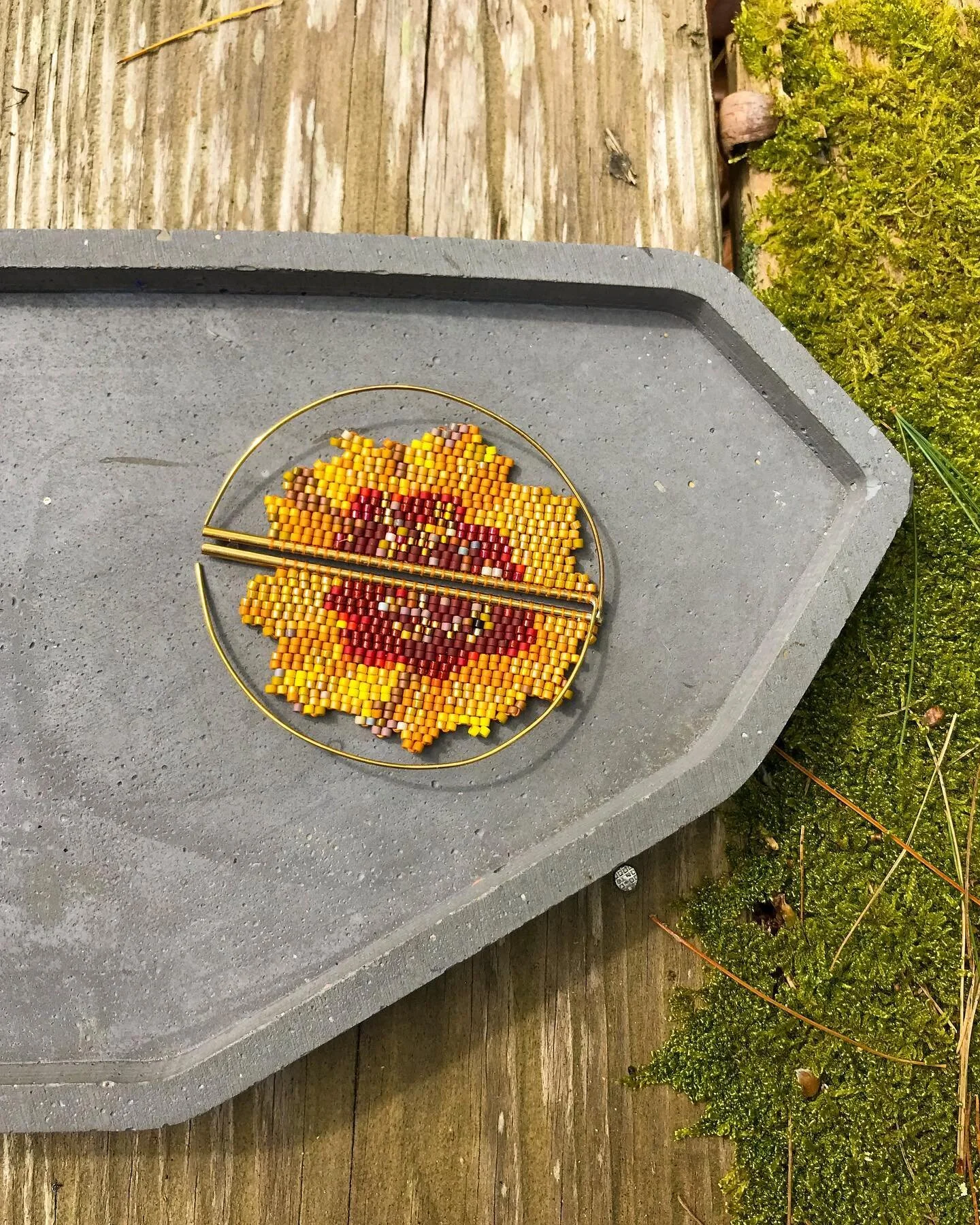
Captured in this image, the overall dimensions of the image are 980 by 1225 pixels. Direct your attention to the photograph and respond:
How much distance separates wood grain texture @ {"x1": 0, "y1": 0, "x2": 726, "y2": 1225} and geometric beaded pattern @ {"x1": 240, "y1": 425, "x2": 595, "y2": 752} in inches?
21.2

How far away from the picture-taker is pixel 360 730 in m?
1.68

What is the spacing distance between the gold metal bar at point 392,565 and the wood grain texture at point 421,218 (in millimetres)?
663

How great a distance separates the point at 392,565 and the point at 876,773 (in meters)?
1.16

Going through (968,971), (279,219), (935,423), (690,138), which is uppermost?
(690,138)

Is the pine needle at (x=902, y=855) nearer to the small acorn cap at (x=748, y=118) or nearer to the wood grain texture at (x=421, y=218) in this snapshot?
the wood grain texture at (x=421, y=218)

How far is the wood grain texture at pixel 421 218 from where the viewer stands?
1.74 meters

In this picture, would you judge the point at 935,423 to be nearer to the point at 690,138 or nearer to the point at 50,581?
the point at 690,138

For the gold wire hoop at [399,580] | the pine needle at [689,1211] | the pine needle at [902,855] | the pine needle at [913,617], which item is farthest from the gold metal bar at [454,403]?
the pine needle at [689,1211]

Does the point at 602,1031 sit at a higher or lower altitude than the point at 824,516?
lower

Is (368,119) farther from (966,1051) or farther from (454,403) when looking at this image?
(966,1051)

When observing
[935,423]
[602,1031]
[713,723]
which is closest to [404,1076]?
[602,1031]

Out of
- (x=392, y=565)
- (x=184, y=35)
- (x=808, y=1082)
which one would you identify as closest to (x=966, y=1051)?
(x=808, y=1082)

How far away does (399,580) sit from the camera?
5.40 ft

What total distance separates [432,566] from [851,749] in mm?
1013
